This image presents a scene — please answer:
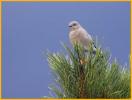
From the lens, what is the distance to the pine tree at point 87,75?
3.61 feet

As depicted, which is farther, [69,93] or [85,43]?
[85,43]

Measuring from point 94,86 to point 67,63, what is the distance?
11cm

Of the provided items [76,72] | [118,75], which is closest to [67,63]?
[76,72]

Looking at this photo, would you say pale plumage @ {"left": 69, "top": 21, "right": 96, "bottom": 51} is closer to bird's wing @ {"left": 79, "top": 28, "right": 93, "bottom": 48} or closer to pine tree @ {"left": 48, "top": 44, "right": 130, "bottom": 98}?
bird's wing @ {"left": 79, "top": 28, "right": 93, "bottom": 48}

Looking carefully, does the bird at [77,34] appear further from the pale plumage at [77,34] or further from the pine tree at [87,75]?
the pine tree at [87,75]

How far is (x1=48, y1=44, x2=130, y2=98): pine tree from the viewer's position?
3.61 feet

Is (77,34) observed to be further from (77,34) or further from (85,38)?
(85,38)

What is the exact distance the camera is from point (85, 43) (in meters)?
1.32

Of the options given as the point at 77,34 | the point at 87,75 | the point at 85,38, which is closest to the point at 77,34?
the point at 77,34

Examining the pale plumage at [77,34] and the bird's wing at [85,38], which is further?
the pale plumage at [77,34]

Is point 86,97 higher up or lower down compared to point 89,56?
lower down

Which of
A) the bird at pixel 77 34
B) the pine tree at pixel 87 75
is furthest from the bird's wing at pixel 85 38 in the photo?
the pine tree at pixel 87 75

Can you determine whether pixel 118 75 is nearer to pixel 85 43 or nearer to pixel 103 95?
pixel 103 95

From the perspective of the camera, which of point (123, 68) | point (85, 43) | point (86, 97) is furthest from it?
point (85, 43)
